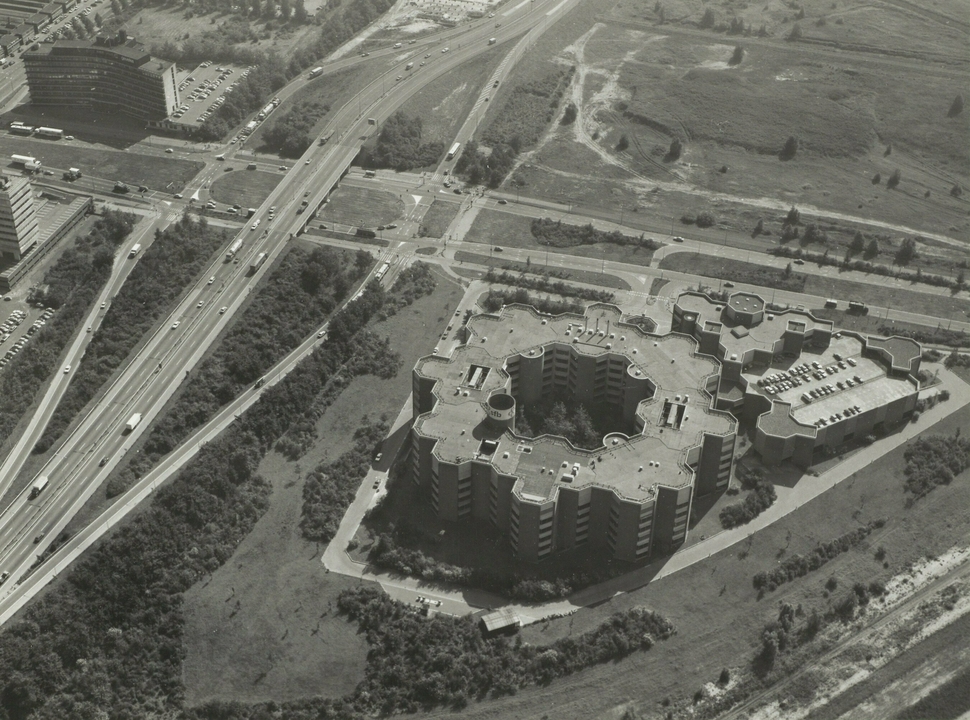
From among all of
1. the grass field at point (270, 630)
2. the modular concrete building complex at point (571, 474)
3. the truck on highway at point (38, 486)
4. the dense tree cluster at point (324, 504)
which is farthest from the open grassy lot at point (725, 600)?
the truck on highway at point (38, 486)

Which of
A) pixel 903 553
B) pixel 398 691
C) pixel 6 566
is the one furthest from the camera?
pixel 903 553

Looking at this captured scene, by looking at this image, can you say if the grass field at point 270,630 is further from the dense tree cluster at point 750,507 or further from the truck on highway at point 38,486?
the dense tree cluster at point 750,507

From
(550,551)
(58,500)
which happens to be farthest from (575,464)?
(58,500)

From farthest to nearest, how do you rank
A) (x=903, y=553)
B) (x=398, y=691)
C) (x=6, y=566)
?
(x=903, y=553) < (x=6, y=566) < (x=398, y=691)

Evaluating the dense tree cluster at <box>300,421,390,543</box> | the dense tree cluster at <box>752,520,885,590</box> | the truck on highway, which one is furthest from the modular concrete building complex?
the truck on highway

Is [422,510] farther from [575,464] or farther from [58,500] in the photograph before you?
[58,500]

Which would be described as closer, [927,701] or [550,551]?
[927,701]

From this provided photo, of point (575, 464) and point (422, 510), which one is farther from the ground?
point (575, 464)

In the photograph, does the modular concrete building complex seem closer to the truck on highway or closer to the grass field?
the grass field
